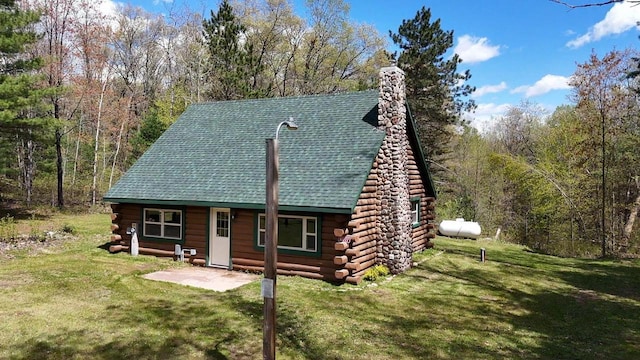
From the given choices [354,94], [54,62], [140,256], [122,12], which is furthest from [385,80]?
[122,12]

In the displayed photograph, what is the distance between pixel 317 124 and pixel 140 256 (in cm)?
774

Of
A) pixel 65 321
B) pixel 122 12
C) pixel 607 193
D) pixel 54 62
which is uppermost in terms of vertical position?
pixel 122 12

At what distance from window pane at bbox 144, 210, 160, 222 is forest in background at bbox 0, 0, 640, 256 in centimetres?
778

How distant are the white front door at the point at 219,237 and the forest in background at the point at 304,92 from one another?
10484 millimetres

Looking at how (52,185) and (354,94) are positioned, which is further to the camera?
(52,185)

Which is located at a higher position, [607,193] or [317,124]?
[317,124]

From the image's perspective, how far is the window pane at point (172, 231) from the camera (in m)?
14.2

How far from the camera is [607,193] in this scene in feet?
75.1

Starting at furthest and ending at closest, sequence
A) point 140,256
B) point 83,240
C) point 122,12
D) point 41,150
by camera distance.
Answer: point 122,12 < point 41,150 < point 83,240 < point 140,256

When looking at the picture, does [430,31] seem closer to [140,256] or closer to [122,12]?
[140,256]

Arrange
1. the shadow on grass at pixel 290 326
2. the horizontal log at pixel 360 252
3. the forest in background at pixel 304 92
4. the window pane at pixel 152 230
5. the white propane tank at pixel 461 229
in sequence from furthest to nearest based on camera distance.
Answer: the white propane tank at pixel 461 229 < the forest in background at pixel 304 92 < the window pane at pixel 152 230 < the horizontal log at pixel 360 252 < the shadow on grass at pixel 290 326

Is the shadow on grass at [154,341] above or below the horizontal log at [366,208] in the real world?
below

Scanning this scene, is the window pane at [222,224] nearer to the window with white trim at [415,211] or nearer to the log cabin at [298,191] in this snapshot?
the log cabin at [298,191]

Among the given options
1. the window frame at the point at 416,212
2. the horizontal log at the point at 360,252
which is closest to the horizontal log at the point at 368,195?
the horizontal log at the point at 360,252
